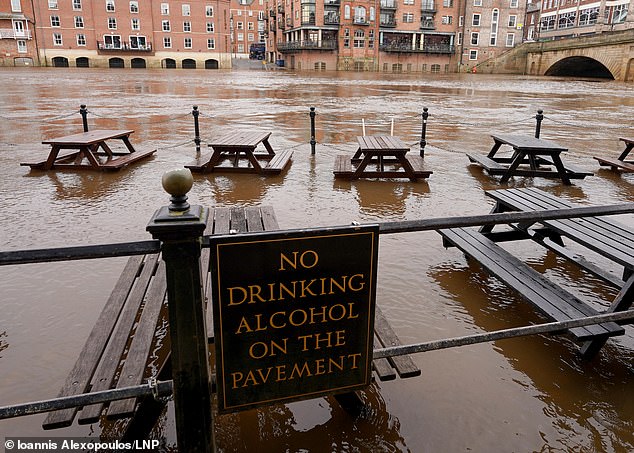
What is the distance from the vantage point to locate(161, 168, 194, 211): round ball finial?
1938 mm

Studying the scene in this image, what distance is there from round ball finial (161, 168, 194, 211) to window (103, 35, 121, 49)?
82706 millimetres

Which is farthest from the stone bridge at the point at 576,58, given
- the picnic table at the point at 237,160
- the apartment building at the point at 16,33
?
the apartment building at the point at 16,33

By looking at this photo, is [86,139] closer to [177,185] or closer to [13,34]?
[177,185]

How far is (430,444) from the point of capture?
9.45ft

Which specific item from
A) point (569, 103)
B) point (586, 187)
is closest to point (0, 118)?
point (586, 187)

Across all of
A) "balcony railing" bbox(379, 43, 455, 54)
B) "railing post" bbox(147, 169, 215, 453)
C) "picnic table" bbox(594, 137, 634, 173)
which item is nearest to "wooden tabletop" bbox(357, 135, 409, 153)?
"picnic table" bbox(594, 137, 634, 173)

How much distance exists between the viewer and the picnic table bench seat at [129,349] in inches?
100

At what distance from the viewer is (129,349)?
3.09 metres

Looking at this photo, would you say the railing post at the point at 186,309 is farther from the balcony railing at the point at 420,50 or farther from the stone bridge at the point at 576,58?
the balcony railing at the point at 420,50

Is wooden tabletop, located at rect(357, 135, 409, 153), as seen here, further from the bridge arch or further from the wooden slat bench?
the bridge arch

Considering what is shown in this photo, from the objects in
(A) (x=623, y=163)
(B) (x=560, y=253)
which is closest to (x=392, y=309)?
(B) (x=560, y=253)

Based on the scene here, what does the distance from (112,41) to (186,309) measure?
8380 cm

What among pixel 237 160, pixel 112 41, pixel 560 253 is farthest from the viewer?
pixel 112 41

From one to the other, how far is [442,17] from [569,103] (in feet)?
189
